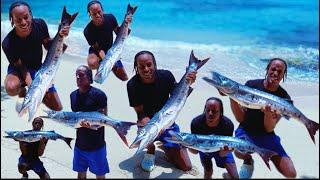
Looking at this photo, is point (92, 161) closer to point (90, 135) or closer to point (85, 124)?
point (90, 135)

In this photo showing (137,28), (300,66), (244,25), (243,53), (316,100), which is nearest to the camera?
(316,100)

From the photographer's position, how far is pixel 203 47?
1387 centimetres

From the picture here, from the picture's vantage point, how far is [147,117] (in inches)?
194

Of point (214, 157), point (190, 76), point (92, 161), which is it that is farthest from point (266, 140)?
point (92, 161)

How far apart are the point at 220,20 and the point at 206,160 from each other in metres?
14.3

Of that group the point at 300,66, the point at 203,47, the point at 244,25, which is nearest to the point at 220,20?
the point at 244,25

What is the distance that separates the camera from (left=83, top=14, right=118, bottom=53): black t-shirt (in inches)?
255

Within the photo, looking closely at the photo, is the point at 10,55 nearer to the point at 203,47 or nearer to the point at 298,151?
the point at 298,151

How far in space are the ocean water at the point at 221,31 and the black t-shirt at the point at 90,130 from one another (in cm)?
466

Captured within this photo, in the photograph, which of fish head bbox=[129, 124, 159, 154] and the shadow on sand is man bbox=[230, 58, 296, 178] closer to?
the shadow on sand

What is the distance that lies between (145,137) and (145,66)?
0.94m

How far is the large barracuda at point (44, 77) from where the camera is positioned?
4359 mm

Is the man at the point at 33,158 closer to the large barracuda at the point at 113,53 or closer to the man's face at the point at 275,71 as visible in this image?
the large barracuda at the point at 113,53

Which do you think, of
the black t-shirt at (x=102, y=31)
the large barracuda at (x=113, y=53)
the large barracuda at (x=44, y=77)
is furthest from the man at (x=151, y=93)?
the black t-shirt at (x=102, y=31)
